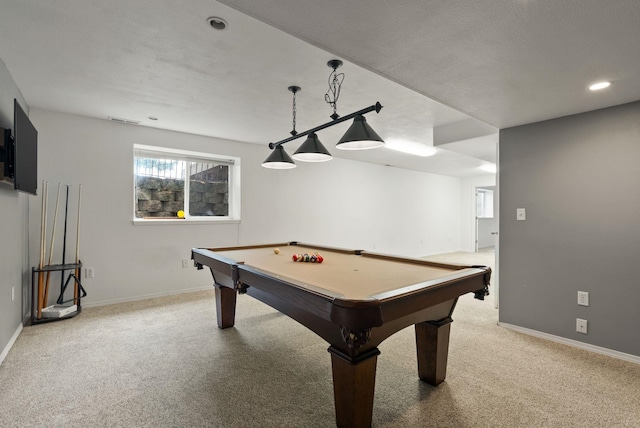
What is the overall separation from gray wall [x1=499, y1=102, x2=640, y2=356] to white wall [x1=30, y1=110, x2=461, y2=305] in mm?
3202

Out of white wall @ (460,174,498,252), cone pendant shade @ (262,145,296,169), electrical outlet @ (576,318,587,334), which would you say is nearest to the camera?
electrical outlet @ (576,318,587,334)

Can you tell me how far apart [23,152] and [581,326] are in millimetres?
4821

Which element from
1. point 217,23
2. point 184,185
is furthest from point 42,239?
point 217,23

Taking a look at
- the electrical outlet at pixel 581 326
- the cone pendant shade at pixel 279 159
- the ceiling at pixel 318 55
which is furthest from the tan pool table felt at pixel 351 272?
the electrical outlet at pixel 581 326

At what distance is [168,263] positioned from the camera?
419 centimetres

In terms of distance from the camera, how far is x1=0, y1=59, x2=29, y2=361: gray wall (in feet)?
7.76

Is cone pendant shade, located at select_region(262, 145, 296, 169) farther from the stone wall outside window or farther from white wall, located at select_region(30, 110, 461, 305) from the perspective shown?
the stone wall outside window

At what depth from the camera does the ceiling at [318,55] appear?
144cm

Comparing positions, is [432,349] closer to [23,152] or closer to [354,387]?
→ [354,387]

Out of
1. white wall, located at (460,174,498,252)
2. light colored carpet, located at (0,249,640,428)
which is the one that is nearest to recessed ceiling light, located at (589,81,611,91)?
light colored carpet, located at (0,249,640,428)

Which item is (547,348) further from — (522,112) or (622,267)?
(522,112)

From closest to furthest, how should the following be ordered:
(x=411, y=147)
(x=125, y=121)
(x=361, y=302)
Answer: (x=361, y=302), (x=125, y=121), (x=411, y=147)

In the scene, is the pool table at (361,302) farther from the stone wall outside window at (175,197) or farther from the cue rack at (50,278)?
the stone wall outside window at (175,197)

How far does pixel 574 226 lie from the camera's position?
108 inches
